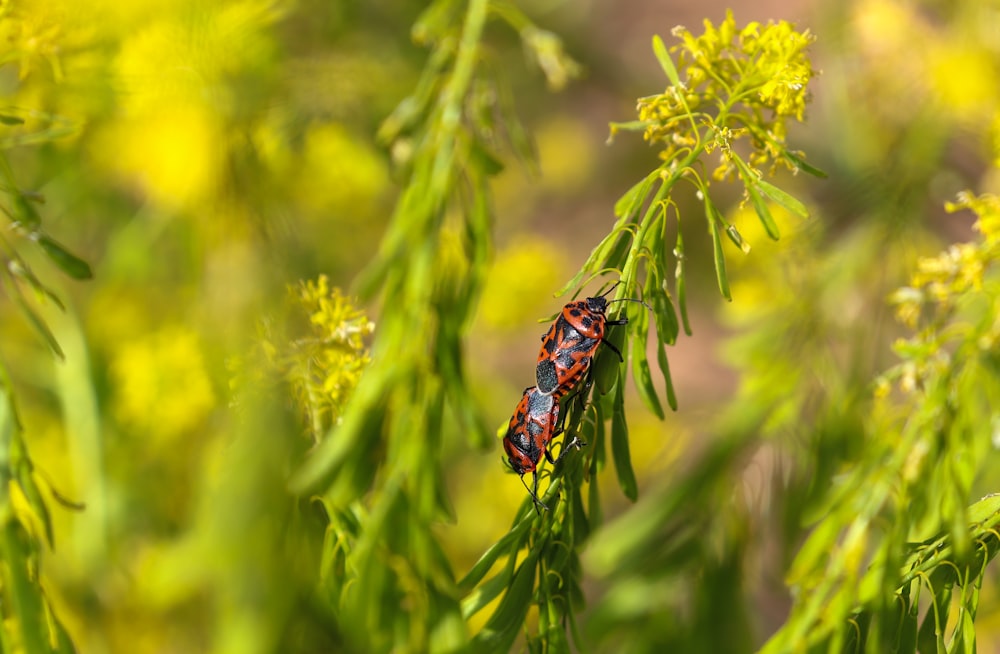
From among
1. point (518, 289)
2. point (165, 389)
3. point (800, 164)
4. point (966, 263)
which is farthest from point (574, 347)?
point (518, 289)

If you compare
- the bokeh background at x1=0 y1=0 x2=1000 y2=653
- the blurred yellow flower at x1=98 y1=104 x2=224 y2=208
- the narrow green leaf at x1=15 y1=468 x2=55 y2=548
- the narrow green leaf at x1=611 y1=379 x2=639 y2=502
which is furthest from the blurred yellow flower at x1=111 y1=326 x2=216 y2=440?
the narrow green leaf at x1=611 y1=379 x2=639 y2=502

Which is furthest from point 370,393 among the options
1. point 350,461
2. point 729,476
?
point 729,476

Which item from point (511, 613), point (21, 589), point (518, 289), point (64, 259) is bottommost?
point (21, 589)

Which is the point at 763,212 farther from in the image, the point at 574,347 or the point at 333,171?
the point at 333,171

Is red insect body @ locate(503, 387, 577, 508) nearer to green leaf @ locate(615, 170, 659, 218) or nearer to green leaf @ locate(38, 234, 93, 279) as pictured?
green leaf @ locate(615, 170, 659, 218)

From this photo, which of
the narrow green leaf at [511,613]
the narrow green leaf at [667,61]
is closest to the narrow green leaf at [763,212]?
the narrow green leaf at [667,61]

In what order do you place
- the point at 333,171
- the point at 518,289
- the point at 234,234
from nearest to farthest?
the point at 234,234 → the point at 333,171 → the point at 518,289

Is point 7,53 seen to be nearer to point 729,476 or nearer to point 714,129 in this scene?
point 714,129
